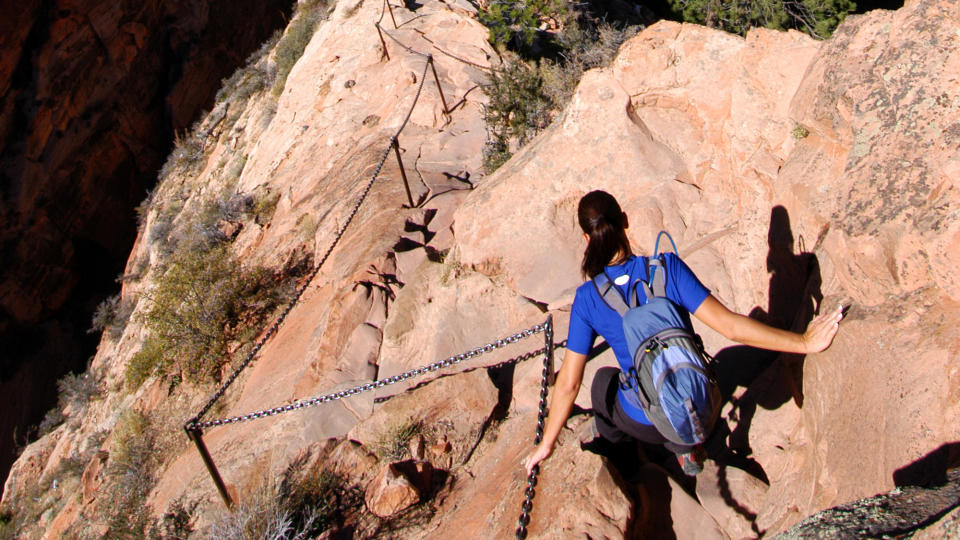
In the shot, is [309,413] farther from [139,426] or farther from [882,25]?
[882,25]

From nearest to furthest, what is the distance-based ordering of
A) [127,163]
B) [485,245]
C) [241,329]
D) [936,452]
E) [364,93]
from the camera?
1. [936,452]
2. [485,245]
3. [241,329]
4. [364,93]
5. [127,163]

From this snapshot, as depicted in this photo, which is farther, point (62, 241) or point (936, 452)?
point (62, 241)

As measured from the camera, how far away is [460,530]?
3699 mm

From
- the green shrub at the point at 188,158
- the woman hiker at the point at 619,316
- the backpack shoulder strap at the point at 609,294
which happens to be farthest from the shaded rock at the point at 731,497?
the green shrub at the point at 188,158

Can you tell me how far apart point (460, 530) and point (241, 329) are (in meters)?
4.43

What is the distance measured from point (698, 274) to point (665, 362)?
2170mm

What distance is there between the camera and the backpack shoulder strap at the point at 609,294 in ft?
8.38

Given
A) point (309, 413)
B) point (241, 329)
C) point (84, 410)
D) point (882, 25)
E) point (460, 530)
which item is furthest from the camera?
point (84, 410)

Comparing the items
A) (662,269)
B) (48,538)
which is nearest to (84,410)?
(48,538)

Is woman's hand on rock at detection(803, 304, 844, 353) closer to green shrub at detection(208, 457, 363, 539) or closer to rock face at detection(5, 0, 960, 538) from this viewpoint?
rock face at detection(5, 0, 960, 538)

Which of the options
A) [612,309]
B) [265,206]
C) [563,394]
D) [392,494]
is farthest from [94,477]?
[612,309]

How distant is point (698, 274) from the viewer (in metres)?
4.37

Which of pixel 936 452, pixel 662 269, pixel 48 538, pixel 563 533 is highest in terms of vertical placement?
pixel 662 269

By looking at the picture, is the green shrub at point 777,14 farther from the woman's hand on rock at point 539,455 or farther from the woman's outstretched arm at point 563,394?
the woman's hand on rock at point 539,455
